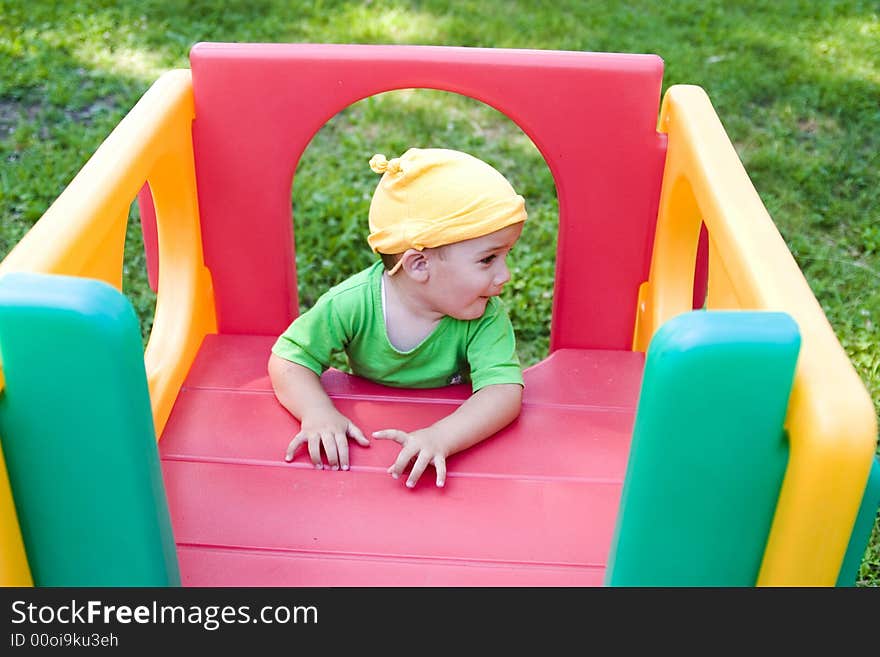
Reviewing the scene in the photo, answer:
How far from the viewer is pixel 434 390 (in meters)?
2.07

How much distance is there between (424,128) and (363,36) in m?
0.76

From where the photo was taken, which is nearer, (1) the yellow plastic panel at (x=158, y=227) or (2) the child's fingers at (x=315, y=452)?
(1) the yellow plastic panel at (x=158, y=227)

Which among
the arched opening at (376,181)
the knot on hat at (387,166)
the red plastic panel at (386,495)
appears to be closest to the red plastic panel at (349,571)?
the red plastic panel at (386,495)

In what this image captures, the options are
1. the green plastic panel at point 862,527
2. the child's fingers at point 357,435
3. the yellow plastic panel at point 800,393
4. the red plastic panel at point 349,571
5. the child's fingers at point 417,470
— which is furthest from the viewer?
the child's fingers at point 357,435

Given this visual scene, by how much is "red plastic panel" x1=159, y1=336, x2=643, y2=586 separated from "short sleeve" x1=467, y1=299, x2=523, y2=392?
9 cm

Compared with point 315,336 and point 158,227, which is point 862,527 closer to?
point 315,336

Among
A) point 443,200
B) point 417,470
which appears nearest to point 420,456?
point 417,470

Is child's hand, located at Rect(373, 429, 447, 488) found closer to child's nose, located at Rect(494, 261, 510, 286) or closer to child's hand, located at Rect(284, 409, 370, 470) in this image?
child's hand, located at Rect(284, 409, 370, 470)

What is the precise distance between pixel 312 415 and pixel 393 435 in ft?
0.49

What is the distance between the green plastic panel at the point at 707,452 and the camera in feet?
3.80

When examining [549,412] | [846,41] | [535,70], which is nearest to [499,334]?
[549,412]

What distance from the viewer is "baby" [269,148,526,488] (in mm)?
1802

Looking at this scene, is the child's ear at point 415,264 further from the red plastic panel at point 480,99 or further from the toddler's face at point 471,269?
the red plastic panel at point 480,99

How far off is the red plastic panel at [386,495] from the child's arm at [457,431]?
0.03 meters
